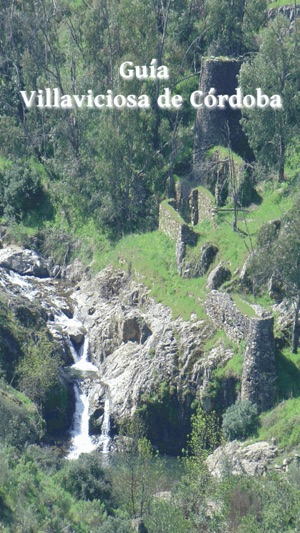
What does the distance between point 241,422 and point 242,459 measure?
97.7 inches

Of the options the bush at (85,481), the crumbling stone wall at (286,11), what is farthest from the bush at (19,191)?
the bush at (85,481)

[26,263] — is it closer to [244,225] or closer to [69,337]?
[69,337]

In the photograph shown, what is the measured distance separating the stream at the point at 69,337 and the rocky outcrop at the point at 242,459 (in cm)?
701

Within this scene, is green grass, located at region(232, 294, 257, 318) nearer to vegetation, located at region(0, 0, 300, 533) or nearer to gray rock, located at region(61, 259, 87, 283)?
vegetation, located at region(0, 0, 300, 533)

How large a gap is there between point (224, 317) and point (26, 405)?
10.8 meters

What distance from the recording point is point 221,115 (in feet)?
281

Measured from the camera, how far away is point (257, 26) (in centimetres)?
9362

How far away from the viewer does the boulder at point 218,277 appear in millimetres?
74250

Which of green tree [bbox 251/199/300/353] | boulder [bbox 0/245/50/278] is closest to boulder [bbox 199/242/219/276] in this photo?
green tree [bbox 251/199/300/353]

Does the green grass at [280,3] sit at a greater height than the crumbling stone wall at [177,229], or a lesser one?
greater

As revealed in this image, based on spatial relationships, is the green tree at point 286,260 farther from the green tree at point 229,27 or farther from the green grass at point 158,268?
the green tree at point 229,27

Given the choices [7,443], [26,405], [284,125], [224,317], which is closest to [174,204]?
[284,125]

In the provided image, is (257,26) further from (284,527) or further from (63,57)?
(284,527)

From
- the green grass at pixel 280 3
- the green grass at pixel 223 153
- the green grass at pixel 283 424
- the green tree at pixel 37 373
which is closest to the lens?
the green grass at pixel 283 424
